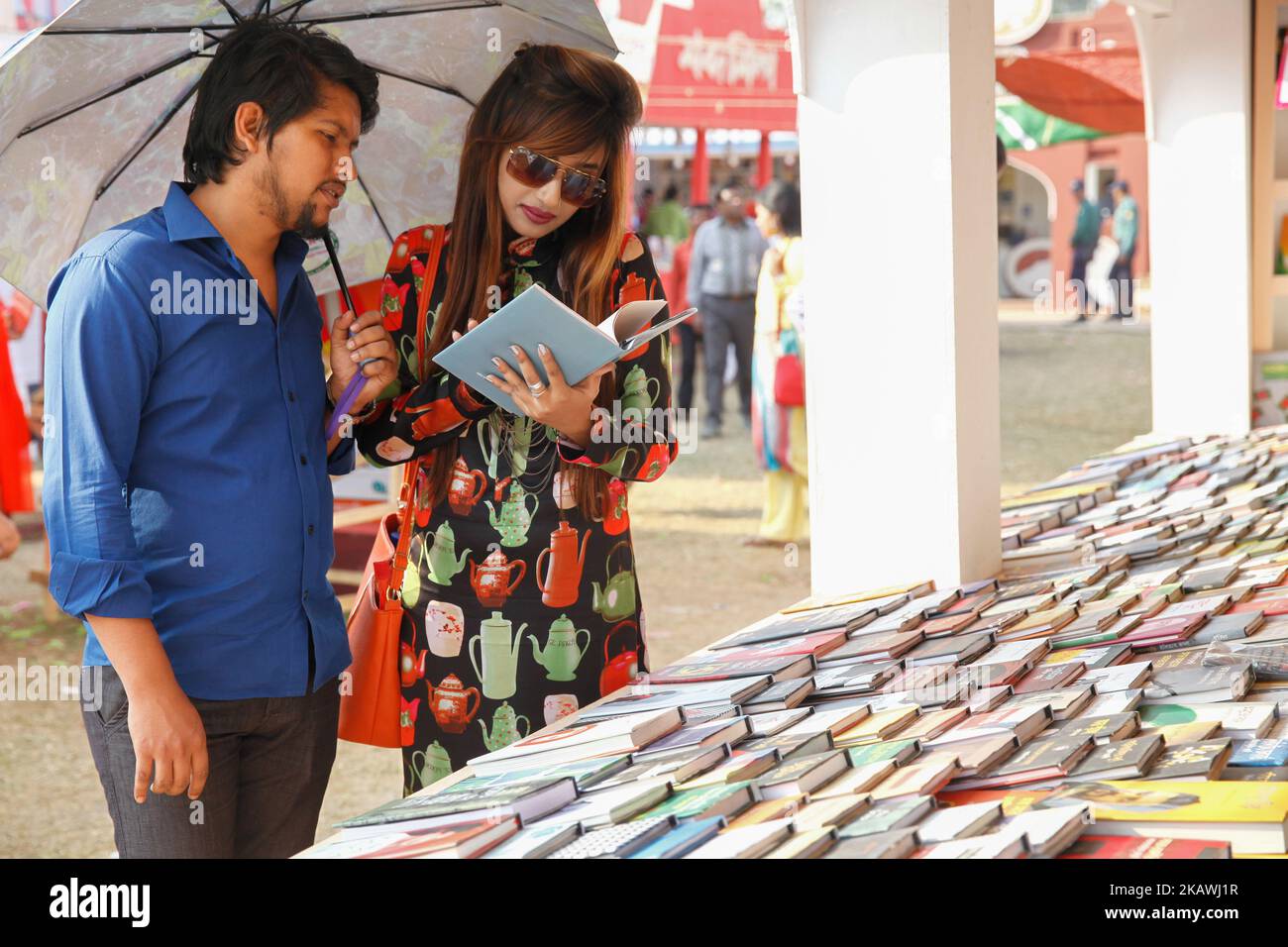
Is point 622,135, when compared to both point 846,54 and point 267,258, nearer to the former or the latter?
point 267,258

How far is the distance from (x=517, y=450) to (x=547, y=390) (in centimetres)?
25

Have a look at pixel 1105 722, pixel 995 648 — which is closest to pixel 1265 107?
pixel 995 648

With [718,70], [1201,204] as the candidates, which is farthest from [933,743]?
[718,70]

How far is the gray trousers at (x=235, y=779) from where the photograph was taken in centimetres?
198

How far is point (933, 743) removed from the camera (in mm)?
1959

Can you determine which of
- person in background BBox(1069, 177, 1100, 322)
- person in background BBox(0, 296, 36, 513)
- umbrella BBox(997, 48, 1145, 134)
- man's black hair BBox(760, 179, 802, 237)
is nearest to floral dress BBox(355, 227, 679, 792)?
person in background BBox(0, 296, 36, 513)

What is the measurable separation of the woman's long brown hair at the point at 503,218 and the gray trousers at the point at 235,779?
1.54 feet

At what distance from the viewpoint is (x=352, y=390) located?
2.28 m

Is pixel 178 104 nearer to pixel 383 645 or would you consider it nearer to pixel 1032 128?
pixel 383 645

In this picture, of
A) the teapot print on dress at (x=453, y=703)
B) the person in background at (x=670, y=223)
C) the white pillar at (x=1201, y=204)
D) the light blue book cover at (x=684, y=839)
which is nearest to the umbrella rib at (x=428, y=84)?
the teapot print on dress at (x=453, y=703)

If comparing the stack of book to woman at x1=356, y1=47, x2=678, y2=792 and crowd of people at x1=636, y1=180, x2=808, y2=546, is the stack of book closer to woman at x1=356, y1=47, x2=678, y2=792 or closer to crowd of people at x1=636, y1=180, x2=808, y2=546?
woman at x1=356, y1=47, x2=678, y2=792

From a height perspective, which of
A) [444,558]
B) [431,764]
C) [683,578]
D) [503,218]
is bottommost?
[683,578]

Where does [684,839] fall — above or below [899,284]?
below
